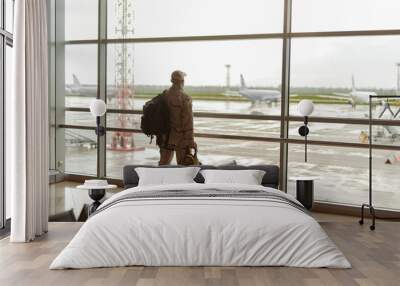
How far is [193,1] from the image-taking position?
8273mm

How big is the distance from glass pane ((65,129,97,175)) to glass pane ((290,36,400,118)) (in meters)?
3.03

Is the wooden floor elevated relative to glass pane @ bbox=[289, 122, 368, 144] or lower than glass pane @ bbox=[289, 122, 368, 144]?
lower

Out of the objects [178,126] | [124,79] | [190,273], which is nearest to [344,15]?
[178,126]

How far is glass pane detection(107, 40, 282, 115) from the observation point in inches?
316

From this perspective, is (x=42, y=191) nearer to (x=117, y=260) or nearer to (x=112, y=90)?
(x=117, y=260)

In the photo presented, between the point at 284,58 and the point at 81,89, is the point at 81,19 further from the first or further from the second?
the point at 284,58

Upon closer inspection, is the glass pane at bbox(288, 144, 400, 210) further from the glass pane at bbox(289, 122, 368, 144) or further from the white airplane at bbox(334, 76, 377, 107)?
the white airplane at bbox(334, 76, 377, 107)

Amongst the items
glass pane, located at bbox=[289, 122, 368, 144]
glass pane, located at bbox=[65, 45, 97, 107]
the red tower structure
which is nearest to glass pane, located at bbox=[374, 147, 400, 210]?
glass pane, located at bbox=[289, 122, 368, 144]

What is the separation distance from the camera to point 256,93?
8.09 m

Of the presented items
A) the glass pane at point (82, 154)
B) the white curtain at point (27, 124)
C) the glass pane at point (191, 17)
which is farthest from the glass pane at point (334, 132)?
the white curtain at point (27, 124)

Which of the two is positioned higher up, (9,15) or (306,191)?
(9,15)

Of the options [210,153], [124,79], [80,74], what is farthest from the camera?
[80,74]

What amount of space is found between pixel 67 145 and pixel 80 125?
353 mm

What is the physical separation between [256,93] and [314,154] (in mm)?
1109
